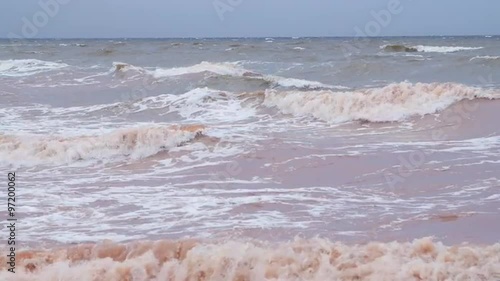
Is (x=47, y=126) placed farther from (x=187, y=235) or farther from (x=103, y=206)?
(x=187, y=235)

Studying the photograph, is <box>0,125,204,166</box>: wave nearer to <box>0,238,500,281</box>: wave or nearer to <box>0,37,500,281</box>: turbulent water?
<box>0,37,500,281</box>: turbulent water

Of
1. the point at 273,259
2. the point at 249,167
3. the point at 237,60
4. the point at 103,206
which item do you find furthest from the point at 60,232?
the point at 237,60

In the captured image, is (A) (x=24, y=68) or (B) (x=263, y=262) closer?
(B) (x=263, y=262)

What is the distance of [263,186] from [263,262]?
2670mm

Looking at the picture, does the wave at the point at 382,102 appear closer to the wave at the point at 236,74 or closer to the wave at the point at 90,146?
the wave at the point at 90,146

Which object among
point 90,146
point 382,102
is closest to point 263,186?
point 90,146

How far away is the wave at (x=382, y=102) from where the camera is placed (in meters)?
11.9

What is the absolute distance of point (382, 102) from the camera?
12.9 m

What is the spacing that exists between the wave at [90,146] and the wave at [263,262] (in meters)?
4.38

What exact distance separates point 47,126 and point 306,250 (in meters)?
8.53

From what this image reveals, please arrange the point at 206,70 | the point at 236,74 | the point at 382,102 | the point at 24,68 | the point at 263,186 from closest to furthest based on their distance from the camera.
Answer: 1. the point at 263,186
2. the point at 382,102
3. the point at 236,74
4. the point at 206,70
5. the point at 24,68

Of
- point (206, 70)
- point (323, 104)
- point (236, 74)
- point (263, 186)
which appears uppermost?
point (206, 70)

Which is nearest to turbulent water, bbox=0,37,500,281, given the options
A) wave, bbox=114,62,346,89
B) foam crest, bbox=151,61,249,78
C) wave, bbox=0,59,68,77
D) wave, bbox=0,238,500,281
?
wave, bbox=0,238,500,281

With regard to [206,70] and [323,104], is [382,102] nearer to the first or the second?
[323,104]
